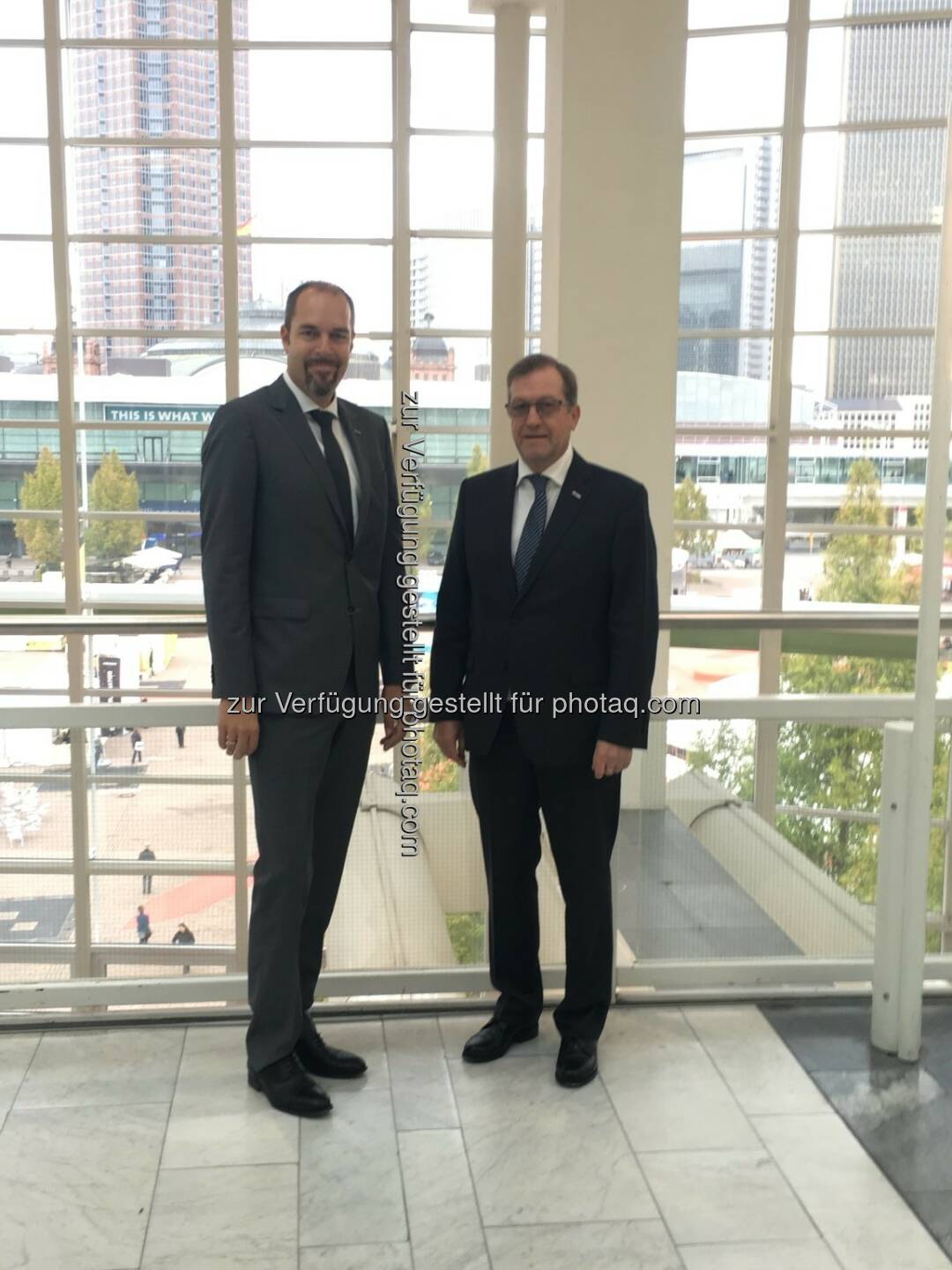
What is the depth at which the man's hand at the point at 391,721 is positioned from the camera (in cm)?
311

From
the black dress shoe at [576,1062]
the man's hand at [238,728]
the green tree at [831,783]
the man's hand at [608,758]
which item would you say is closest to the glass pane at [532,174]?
the green tree at [831,783]

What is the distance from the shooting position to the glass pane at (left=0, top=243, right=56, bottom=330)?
35.3 ft

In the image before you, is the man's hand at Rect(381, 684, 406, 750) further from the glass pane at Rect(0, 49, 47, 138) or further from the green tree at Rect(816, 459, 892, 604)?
the glass pane at Rect(0, 49, 47, 138)

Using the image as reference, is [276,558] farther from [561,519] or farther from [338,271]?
[338,271]

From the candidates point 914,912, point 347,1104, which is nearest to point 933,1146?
point 914,912

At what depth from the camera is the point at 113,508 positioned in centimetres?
1138

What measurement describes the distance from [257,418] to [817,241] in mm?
9021

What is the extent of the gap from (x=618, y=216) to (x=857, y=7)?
4917 millimetres

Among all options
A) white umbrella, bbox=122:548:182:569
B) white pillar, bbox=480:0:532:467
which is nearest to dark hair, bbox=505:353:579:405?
white pillar, bbox=480:0:532:467

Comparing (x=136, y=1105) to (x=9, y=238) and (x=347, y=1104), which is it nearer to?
(x=347, y=1104)

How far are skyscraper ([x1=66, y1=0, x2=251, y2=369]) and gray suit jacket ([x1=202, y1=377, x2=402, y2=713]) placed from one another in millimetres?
8424

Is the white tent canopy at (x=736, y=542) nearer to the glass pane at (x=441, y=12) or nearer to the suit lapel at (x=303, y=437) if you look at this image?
the glass pane at (x=441, y=12)

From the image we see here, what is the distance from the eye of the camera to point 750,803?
3.48 m

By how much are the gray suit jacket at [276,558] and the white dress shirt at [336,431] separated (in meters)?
0.02
